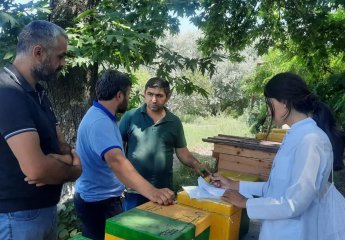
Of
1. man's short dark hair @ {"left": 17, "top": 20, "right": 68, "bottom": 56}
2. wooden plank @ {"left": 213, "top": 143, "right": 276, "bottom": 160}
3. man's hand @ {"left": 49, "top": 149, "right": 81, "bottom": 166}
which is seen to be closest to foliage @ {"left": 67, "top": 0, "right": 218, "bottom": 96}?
wooden plank @ {"left": 213, "top": 143, "right": 276, "bottom": 160}

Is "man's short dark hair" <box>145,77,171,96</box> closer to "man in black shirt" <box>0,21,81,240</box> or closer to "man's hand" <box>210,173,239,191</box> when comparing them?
"man's hand" <box>210,173,239,191</box>

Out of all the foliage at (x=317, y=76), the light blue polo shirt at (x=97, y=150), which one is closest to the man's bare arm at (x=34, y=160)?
the light blue polo shirt at (x=97, y=150)

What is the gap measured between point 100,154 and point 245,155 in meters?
2.01

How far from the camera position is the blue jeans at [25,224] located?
5.81ft

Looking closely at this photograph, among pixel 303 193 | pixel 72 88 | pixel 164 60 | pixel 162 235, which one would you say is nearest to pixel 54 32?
pixel 162 235

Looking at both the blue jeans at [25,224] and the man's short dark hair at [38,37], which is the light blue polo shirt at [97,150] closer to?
the blue jeans at [25,224]

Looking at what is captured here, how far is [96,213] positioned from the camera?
8.60 feet

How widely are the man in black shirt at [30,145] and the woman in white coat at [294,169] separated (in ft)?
3.59

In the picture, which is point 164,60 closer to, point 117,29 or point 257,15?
point 117,29

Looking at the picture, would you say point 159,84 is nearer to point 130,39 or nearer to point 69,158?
point 130,39

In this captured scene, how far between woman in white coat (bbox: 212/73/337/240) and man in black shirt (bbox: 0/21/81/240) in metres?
1.09

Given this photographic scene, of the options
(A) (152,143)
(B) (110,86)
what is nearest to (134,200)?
(A) (152,143)

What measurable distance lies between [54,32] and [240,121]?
56.3ft

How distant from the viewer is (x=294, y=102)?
5.87ft
